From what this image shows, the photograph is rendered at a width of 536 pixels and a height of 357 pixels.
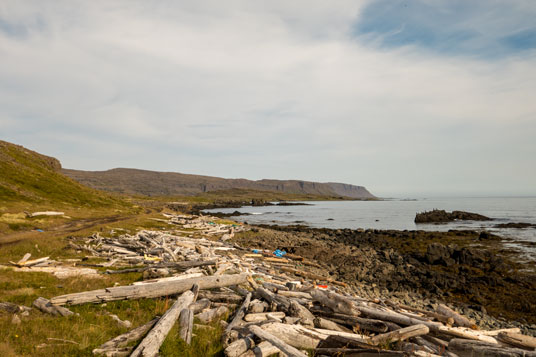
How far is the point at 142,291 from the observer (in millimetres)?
10398

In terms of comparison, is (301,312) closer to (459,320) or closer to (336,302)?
(336,302)

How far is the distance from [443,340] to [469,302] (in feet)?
47.7

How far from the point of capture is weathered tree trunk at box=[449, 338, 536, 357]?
723 centimetres

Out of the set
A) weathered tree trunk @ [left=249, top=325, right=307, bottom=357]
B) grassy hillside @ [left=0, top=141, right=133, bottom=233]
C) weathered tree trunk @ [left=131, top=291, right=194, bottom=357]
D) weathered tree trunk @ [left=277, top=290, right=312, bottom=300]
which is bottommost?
weathered tree trunk @ [left=277, top=290, right=312, bottom=300]

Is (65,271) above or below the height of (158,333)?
below

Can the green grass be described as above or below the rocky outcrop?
above

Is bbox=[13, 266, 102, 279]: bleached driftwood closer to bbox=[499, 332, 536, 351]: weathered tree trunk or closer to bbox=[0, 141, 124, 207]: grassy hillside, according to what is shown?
bbox=[499, 332, 536, 351]: weathered tree trunk

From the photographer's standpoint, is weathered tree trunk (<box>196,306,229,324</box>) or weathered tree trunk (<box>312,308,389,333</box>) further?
weathered tree trunk (<box>196,306,229,324</box>)

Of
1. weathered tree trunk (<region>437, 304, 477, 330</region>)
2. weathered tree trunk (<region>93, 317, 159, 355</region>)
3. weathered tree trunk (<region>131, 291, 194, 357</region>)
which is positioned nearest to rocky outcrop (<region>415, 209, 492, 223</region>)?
weathered tree trunk (<region>437, 304, 477, 330</region>)

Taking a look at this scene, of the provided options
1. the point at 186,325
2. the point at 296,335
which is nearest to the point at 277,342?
the point at 296,335

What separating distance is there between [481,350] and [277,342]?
5142 mm

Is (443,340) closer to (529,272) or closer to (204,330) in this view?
(204,330)

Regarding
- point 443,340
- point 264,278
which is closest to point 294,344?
point 443,340

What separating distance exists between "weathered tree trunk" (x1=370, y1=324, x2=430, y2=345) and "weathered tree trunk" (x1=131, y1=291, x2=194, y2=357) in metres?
5.33
